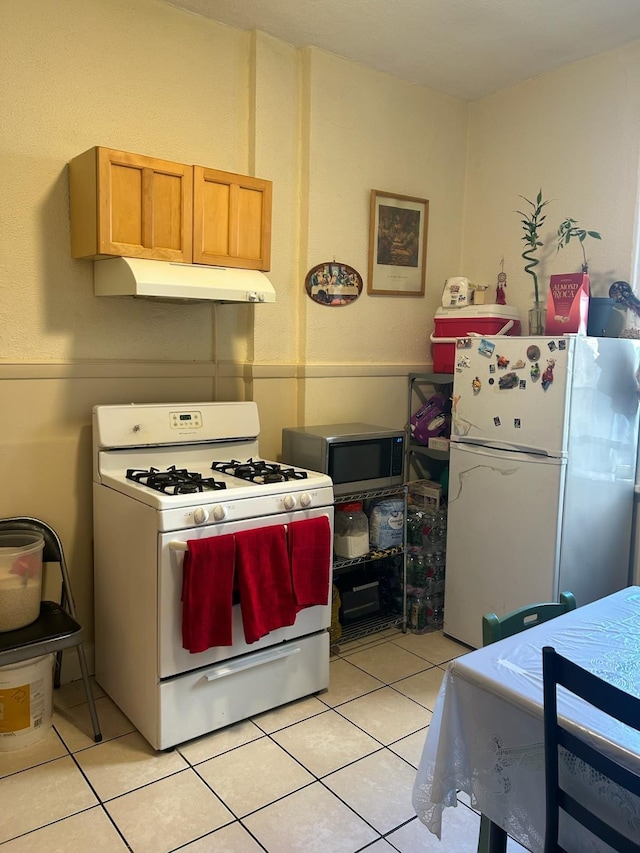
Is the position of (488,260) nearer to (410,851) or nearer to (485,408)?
(485,408)

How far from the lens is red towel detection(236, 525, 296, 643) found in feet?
7.68

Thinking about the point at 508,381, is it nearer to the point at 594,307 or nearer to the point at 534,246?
the point at 594,307

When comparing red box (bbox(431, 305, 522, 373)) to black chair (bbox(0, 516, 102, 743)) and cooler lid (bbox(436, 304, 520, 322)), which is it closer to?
cooler lid (bbox(436, 304, 520, 322))

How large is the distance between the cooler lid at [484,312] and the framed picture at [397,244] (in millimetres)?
295

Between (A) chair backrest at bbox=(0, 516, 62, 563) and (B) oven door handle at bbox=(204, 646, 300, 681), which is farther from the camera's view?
(A) chair backrest at bbox=(0, 516, 62, 563)

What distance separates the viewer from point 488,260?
369 centimetres

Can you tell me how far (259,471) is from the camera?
2709mm

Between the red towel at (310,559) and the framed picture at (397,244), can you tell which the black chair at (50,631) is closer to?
the red towel at (310,559)

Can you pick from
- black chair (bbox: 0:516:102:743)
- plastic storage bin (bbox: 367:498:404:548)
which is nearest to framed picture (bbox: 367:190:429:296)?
plastic storage bin (bbox: 367:498:404:548)

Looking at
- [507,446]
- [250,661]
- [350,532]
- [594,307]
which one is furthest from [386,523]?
[594,307]

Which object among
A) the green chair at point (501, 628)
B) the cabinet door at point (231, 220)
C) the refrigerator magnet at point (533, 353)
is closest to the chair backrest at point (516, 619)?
the green chair at point (501, 628)

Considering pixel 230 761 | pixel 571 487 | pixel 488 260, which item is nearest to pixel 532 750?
pixel 230 761

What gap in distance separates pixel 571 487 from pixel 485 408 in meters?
0.51

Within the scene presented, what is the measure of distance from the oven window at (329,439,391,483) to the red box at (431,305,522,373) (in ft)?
2.04
